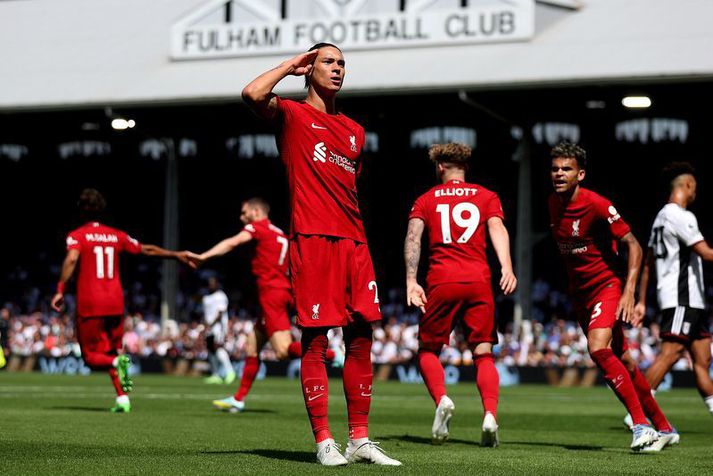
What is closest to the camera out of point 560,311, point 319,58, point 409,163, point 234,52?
point 319,58

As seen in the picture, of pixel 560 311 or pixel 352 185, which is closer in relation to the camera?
pixel 352 185

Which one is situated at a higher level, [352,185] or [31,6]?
[31,6]

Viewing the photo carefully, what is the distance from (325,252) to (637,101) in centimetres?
2193

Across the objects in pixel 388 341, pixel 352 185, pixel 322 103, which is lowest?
pixel 388 341

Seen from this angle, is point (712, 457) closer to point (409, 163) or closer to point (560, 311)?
point (560, 311)

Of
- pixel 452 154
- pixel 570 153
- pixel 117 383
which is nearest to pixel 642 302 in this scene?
pixel 570 153

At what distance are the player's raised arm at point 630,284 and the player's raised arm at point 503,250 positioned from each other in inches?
30.3

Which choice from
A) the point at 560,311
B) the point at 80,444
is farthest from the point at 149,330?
the point at 80,444

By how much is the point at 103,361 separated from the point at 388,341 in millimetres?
18532

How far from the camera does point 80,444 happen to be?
916 centimetres

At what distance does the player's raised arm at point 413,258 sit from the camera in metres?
8.72

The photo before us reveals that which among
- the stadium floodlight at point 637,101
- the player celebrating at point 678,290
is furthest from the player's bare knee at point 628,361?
the stadium floodlight at point 637,101

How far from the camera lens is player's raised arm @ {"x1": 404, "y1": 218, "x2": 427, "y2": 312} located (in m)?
8.72

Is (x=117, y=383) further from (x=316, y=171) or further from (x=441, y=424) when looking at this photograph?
(x=316, y=171)
